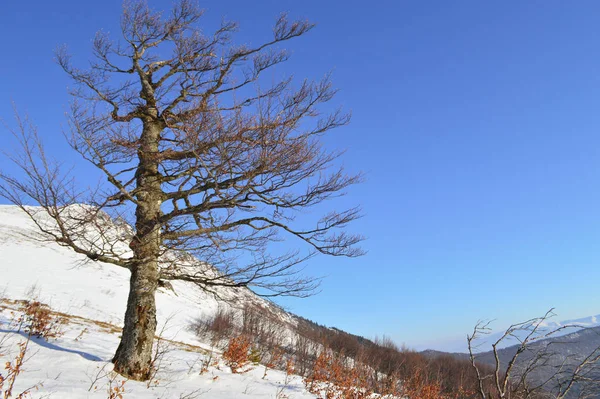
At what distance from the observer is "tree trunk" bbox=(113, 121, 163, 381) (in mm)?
5398

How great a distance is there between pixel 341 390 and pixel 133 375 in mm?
4795

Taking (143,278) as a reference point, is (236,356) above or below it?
below

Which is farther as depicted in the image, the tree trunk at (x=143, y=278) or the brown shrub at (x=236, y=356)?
the brown shrub at (x=236, y=356)

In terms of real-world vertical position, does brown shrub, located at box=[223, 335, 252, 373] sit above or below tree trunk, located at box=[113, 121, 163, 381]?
below

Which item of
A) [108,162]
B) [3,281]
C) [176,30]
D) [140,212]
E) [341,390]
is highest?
[176,30]

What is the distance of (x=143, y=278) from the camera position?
5.64 metres

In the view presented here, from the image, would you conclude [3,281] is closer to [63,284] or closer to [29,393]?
[63,284]

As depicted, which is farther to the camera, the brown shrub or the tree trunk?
the brown shrub

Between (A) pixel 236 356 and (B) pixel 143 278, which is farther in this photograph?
(A) pixel 236 356

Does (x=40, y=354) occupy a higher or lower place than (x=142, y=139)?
lower

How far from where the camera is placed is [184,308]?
103 ft

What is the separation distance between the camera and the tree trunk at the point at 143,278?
5.40 metres

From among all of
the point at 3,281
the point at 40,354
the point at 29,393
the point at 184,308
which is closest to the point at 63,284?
the point at 3,281

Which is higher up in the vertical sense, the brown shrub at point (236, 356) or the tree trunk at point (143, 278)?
the tree trunk at point (143, 278)
